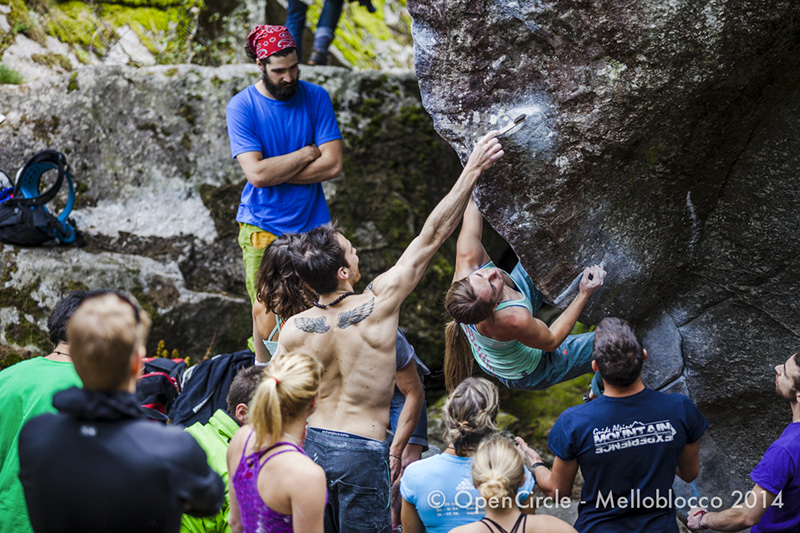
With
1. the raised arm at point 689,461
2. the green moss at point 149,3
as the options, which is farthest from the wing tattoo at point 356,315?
the green moss at point 149,3

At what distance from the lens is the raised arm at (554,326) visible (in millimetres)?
3971

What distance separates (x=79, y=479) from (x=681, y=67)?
3.27m

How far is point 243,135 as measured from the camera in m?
4.80

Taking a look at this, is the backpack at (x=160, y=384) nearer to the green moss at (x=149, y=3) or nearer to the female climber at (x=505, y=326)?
the female climber at (x=505, y=326)

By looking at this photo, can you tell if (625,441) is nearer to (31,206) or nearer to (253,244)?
(253,244)

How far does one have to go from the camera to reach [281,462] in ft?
8.46

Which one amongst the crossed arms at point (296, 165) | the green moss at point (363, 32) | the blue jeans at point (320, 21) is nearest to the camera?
the crossed arms at point (296, 165)

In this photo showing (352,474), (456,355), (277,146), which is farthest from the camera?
(277,146)

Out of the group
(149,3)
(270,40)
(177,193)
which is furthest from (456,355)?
(149,3)

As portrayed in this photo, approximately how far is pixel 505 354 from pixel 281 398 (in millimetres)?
2019

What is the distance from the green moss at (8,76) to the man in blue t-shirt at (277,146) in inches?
121

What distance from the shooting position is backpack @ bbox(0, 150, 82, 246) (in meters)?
5.60

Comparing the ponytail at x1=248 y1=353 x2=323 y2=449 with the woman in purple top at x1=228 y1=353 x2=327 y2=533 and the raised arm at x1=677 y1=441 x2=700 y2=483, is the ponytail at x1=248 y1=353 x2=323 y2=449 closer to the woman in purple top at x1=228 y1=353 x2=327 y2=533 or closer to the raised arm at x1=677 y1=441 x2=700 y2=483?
the woman in purple top at x1=228 y1=353 x2=327 y2=533

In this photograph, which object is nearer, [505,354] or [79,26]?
[505,354]
